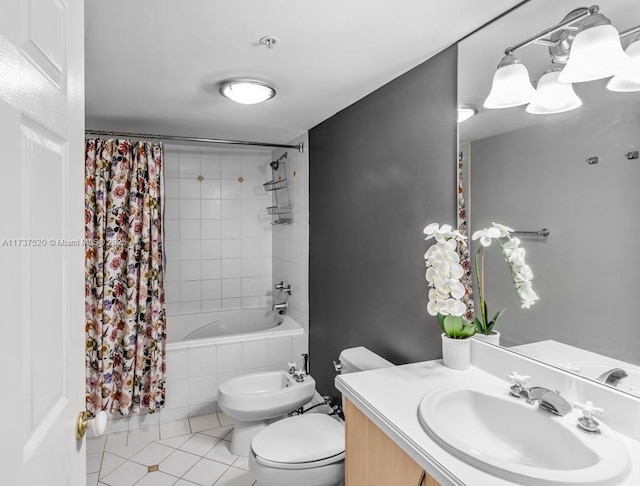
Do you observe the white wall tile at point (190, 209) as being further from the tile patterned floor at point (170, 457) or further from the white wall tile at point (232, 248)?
the tile patterned floor at point (170, 457)

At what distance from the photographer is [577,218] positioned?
1.17m

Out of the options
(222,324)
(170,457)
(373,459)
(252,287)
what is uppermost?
(252,287)

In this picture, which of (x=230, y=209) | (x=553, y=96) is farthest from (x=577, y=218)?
(x=230, y=209)

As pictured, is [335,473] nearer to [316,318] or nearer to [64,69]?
[316,318]

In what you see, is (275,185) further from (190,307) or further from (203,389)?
(203,389)

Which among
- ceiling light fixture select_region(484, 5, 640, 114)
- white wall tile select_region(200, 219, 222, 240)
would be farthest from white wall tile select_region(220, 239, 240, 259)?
ceiling light fixture select_region(484, 5, 640, 114)

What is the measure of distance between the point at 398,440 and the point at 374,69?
1628 millimetres

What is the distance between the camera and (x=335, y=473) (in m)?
1.71

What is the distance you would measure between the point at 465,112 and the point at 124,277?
2407 millimetres

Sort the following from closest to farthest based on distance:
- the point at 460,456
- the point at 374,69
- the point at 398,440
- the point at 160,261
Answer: the point at 460,456, the point at 398,440, the point at 374,69, the point at 160,261

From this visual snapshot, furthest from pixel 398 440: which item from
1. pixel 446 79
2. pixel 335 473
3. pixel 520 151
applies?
pixel 446 79

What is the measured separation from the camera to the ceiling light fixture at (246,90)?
2033mm

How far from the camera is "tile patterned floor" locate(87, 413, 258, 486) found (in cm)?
220

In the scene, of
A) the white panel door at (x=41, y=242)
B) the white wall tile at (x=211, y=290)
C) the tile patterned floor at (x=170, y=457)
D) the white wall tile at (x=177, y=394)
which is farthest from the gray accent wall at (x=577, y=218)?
the white wall tile at (x=211, y=290)
